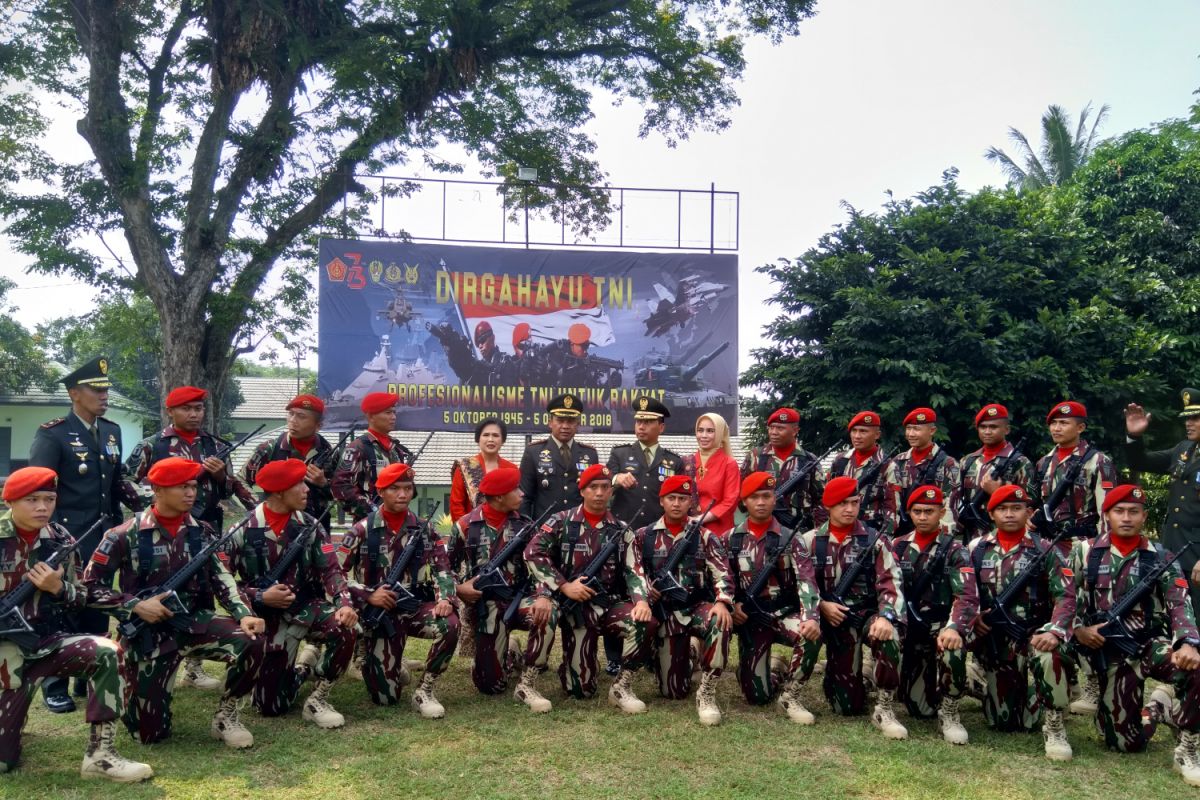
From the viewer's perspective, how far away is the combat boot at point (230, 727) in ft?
18.2

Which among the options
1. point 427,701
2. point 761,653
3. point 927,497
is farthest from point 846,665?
point 427,701

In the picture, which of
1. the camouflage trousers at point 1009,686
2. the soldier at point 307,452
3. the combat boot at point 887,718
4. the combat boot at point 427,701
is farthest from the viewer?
the soldier at point 307,452

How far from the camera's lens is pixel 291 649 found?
20.2 ft

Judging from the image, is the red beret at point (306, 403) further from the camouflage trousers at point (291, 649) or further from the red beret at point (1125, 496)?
the red beret at point (1125, 496)

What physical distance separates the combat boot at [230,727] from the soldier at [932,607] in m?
4.24

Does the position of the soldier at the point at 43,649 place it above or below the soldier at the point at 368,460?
below

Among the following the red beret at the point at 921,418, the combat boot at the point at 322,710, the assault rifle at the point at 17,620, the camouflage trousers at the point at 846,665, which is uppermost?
the red beret at the point at 921,418

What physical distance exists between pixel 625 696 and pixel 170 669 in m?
2.94

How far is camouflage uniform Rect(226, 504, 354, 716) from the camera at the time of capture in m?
6.05

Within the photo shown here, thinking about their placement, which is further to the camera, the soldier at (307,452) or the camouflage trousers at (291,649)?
the soldier at (307,452)

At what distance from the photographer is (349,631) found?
6.05 m

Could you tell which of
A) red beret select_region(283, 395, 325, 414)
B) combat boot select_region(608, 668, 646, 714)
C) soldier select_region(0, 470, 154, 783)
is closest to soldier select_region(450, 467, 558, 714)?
combat boot select_region(608, 668, 646, 714)

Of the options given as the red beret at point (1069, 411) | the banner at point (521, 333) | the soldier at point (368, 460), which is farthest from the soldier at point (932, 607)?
the banner at point (521, 333)

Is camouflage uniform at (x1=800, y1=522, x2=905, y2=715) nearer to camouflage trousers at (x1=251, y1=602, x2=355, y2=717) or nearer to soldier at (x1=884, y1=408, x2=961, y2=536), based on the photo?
soldier at (x1=884, y1=408, x2=961, y2=536)
